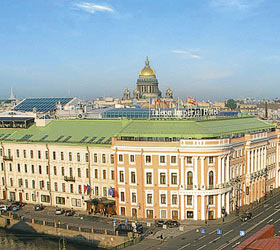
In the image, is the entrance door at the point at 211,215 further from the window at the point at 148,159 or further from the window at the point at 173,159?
the window at the point at 148,159

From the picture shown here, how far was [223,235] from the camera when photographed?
80.4 meters

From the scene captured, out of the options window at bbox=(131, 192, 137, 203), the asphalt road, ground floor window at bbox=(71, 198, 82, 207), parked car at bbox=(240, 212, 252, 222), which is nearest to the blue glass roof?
ground floor window at bbox=(71, 198, 82, 207)

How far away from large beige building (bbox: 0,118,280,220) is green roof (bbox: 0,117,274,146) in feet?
0.79

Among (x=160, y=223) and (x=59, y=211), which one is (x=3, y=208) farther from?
(x=160, y=223)

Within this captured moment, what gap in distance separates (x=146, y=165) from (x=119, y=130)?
16594 mm

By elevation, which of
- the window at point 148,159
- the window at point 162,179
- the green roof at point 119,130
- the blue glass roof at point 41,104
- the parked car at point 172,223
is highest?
the blue glass roof at point 41,104

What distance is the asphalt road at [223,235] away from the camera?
75.3 metres

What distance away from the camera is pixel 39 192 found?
368 feet

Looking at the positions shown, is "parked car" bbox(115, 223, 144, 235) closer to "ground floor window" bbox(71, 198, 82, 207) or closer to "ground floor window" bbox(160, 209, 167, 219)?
"ground floor window" bbox(160, 209, 167, 219)

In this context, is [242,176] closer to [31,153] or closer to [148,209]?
[148,209]

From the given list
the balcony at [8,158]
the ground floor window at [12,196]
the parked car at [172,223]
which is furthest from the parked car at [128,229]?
the balcony at [8,158]

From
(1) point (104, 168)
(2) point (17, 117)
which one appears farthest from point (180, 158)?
(2) point (17, 117)

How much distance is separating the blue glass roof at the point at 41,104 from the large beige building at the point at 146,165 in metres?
39.8

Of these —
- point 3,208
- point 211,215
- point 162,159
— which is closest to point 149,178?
point 162,159
